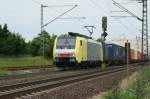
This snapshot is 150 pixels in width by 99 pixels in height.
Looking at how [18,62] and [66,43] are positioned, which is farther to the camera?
[18,62]

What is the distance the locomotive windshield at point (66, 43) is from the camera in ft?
141

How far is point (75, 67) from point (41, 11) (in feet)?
24.9

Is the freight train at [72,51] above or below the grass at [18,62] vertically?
above

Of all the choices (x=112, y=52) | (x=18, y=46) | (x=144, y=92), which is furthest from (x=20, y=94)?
(x=18, y=46)

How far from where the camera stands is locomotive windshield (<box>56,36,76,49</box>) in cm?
4300

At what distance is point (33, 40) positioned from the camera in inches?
4483

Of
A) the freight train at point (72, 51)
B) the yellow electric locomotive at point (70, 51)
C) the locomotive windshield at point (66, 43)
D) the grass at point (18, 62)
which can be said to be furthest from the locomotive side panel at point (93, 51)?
the grass at point (18, 62)

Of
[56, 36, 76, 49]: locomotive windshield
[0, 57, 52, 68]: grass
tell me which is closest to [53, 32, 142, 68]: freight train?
[56, 36, 76, 49]: locomotive windshield

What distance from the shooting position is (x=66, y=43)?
43.2m

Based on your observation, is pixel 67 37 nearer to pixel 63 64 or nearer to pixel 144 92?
pixel 63 64

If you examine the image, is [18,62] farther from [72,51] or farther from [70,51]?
[72,51]

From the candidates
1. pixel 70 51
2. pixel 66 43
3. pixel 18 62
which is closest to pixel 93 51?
pixel 66 43

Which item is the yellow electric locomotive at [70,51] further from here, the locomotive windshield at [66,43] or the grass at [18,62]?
the grass at [18,62]

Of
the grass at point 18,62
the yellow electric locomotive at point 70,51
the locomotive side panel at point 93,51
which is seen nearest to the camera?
the yellow electric locomotive at point 70,51
